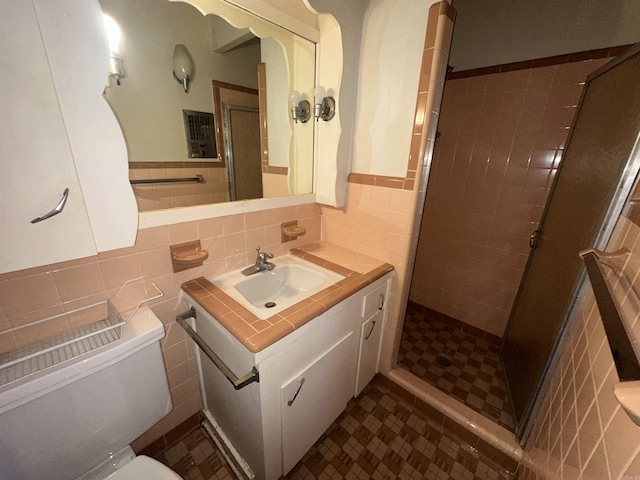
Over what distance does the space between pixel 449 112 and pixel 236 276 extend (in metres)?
1.85

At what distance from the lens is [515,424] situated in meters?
1.26

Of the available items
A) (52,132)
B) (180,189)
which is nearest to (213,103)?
(180,189)

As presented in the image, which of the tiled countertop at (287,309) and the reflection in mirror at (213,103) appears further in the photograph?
the reflection in mirror at (213,103)

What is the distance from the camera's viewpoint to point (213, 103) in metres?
1.41

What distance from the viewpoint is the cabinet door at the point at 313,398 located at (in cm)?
92

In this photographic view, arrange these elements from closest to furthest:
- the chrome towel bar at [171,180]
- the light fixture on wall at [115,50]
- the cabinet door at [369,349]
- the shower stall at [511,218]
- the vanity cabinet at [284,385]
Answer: the vanity cabinet at [284,385]
the shower stall at [511,218]
the light fixture on wall at [115,50]
the chrome towel bar at [171,180]
the cabinet door at [369,349]

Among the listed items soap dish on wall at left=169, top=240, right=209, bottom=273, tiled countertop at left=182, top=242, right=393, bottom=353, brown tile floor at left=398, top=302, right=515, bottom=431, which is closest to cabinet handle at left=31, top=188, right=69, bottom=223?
soap dish on wall at left=169, top=240, right=209, bottom=273

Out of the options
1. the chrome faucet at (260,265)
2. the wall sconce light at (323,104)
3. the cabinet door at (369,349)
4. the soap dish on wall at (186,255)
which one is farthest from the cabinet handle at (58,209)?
the cabinet door at (369,349)

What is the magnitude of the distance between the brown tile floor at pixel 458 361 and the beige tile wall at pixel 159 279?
4.02ft

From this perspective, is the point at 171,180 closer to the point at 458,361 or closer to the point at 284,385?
the point at 284,385

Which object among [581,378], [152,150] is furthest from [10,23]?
[581,378]

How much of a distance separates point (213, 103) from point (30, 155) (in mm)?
1036

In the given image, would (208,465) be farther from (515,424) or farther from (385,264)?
(515,424)

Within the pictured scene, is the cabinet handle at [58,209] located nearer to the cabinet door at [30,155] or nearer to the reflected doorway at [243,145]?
the cabinet door at [30,155]
